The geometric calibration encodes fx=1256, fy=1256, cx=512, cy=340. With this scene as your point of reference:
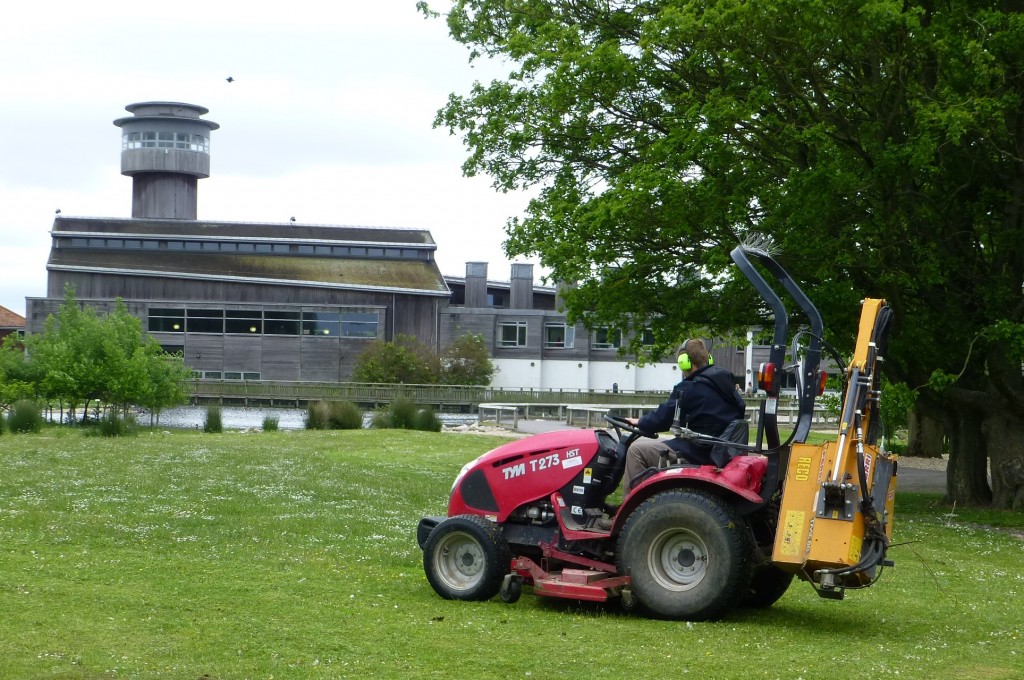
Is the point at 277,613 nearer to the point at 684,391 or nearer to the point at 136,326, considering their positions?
the point at 684,391

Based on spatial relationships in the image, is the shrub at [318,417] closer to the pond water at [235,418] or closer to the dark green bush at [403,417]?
the dark green bush at [403,417]

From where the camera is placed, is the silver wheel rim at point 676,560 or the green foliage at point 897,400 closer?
the silver wheel rim at point 676,560

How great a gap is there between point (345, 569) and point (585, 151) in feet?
46.5

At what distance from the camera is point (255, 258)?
282 feet

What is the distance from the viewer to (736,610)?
11.5 meters

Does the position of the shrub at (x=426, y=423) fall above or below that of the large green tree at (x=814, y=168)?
below

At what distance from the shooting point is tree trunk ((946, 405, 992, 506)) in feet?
78.0

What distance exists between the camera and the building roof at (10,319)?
337 ft

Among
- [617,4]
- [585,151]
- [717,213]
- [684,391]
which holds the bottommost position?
[684,391]

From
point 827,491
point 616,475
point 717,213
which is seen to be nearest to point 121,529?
point 616,475

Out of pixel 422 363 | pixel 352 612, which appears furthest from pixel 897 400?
pixel 422 363

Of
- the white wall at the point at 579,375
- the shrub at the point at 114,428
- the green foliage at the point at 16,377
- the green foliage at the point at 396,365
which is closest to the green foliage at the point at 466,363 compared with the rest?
the green foliage at the point at 396,365

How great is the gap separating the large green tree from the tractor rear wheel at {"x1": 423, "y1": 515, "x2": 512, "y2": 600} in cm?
1068

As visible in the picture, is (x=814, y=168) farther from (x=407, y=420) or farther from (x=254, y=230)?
(x=254, y=230)
